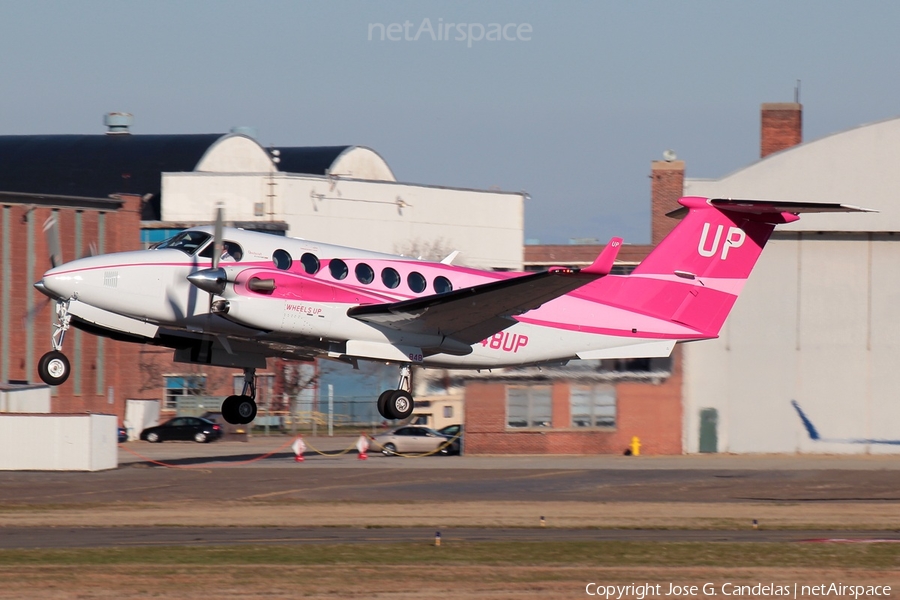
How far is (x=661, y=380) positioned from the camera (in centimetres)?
4578

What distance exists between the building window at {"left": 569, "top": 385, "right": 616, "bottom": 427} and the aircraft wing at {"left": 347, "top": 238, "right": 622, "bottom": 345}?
21.2 metres

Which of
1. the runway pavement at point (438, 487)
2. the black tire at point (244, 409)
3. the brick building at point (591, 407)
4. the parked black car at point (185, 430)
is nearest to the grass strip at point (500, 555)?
the runway pavement at point (438, 487)

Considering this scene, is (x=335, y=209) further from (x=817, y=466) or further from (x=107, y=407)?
(x=817, y=466)

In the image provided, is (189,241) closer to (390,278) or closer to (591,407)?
(390,278)

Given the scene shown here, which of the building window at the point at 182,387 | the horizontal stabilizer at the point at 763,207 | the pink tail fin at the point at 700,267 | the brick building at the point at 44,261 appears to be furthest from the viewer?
the building window at the point at 182,387

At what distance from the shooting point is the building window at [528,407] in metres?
46.5

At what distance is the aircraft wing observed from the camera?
22.8 m

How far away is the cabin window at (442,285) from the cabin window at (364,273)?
4.95ft

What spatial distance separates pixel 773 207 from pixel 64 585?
53.6 ft

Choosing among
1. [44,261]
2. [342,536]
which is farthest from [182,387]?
[342,536]

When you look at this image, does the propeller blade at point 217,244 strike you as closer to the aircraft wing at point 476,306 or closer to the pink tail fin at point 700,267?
the aircraft wing at point 476,306

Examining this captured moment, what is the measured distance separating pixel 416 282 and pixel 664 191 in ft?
84.9

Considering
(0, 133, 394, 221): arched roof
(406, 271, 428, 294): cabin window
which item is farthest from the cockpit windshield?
(0, 133, 394, 221): arched roof

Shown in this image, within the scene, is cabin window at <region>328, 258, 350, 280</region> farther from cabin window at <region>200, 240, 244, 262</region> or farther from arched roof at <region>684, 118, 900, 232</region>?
arched roof at <region>684, 118, 900, 232</region>
